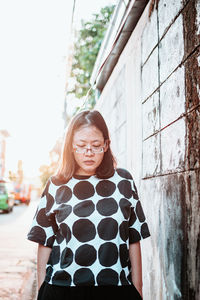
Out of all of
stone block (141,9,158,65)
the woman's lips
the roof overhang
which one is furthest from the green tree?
the woman's lips

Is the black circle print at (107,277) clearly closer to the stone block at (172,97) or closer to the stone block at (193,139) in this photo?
the stone block at (193,139)

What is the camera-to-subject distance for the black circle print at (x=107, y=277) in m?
1.57

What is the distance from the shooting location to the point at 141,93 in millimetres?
2783

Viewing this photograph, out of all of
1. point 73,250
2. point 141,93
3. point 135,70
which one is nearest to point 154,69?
point 141,93

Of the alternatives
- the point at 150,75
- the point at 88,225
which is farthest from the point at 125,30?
the point at 88,225

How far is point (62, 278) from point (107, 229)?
1.03 ft

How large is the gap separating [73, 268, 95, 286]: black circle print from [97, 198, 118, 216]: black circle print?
28 centimetres

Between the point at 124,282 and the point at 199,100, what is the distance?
3.03 ft

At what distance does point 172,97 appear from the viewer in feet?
6.43

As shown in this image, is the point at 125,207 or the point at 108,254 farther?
the point at 125,207

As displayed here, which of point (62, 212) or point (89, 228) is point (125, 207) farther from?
point (62, 212)

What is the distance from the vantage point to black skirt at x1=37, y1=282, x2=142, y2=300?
5.13ft

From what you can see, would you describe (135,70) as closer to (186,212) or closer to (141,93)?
(141,93)

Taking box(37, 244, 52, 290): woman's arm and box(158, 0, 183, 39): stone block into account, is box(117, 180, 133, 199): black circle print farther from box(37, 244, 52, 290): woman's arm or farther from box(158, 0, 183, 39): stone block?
box(158, 0, 183, 39): stone block
